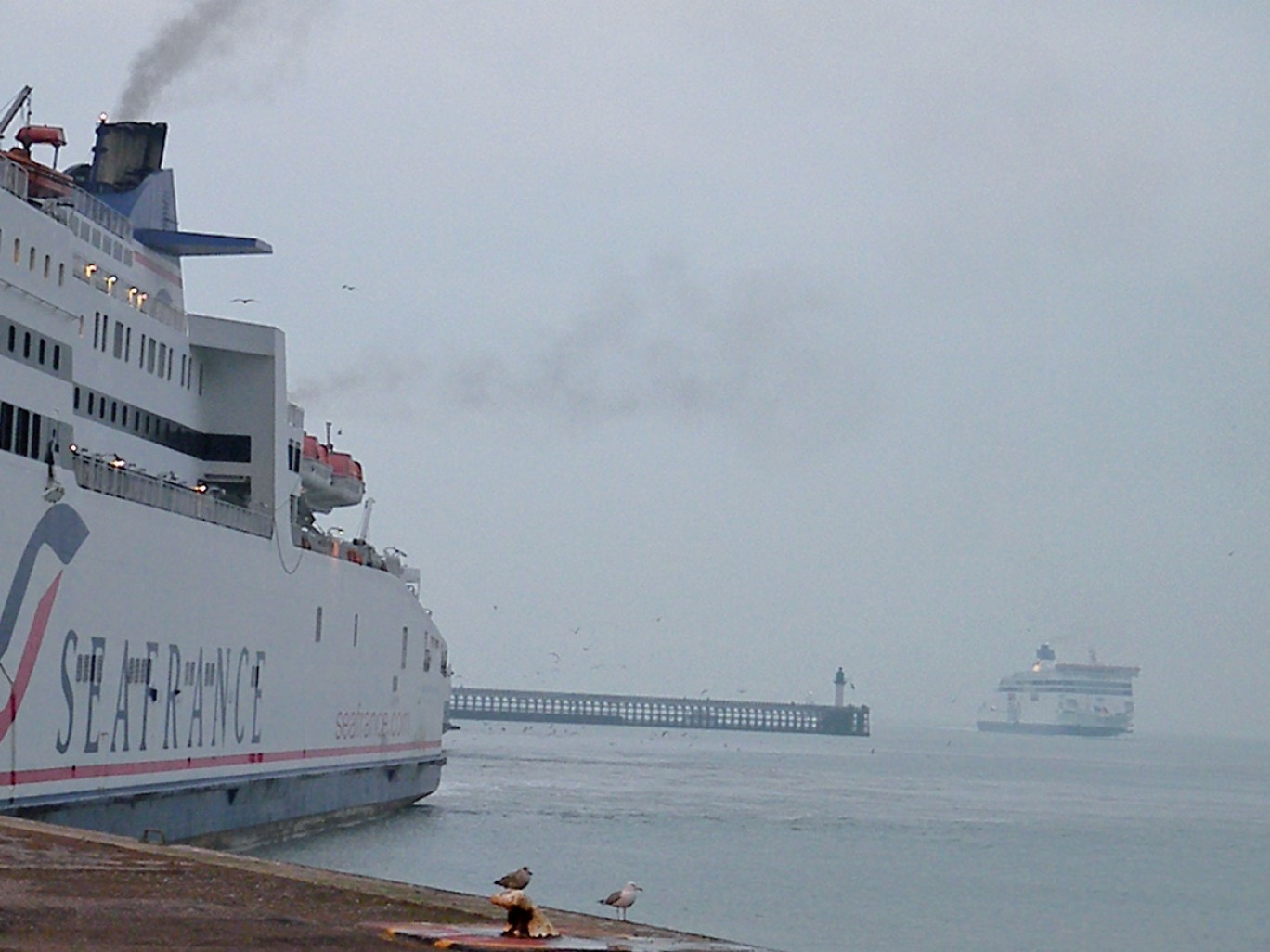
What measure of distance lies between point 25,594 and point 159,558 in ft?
15.3

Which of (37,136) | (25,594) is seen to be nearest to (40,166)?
(37,136)

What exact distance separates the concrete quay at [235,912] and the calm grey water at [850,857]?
1653 centimetres

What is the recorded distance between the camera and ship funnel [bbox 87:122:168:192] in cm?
3588

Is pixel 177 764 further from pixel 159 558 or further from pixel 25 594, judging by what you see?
pixel 25 594

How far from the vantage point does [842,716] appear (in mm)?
191875

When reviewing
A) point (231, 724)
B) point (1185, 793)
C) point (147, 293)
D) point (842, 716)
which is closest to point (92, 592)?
point (231, 724)

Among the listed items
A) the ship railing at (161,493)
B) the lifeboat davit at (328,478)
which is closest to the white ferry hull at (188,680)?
the ship railing at (161,493)

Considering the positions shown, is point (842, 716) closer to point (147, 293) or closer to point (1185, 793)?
point (1185, 793)

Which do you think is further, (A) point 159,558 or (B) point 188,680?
(B) point 188,680

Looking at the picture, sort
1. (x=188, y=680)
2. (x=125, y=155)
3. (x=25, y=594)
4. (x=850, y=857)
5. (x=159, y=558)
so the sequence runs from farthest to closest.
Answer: (x=850, y=857)
(x=125, y=155)
(x=188, y=680)
(x=159, y=558)
(x=25, y=594)

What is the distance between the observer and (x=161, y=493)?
29.1 m

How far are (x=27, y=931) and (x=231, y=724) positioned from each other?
76.5 ft

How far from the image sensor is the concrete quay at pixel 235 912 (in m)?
8.86

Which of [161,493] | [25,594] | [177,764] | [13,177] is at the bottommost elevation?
[177,764]
